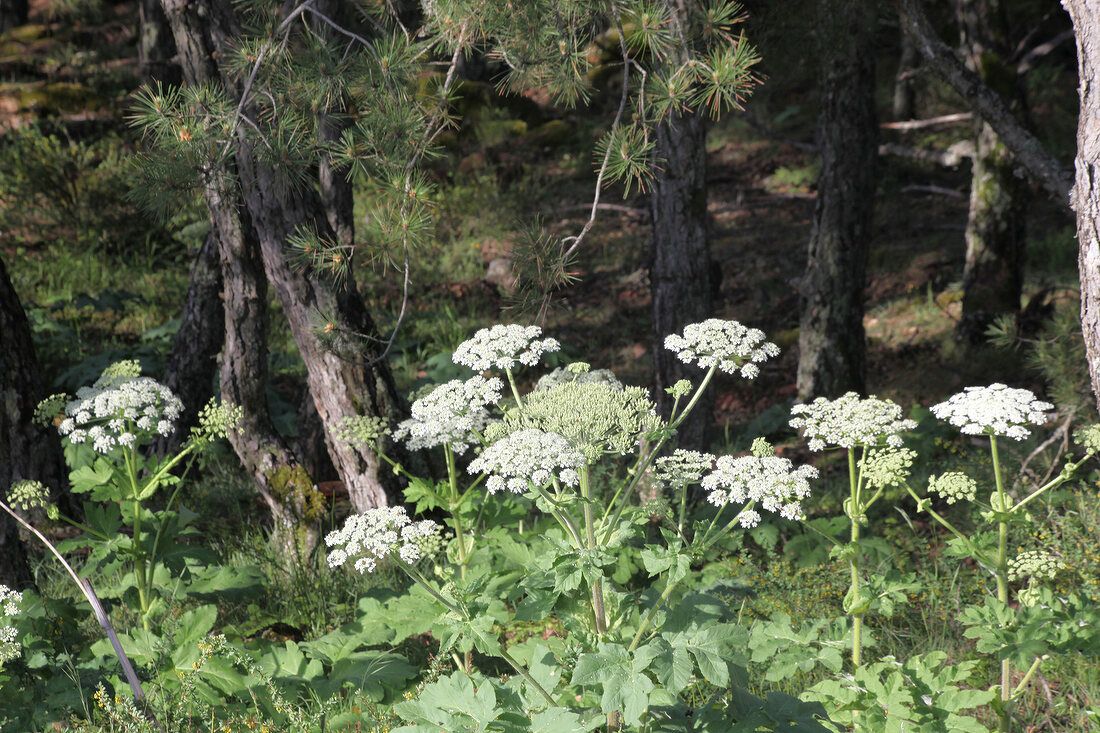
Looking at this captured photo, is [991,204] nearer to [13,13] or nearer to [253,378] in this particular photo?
[253,378]

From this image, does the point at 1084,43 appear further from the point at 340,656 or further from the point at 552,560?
the point at 340,656

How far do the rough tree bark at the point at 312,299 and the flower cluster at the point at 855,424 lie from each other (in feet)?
7.55

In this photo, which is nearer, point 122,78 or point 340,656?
point 340,656

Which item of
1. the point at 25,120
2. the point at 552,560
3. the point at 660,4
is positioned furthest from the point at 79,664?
the point at 25,120

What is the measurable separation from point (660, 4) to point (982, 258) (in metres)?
4.84

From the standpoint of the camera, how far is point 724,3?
129 inches

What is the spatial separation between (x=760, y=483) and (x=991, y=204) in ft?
19.3

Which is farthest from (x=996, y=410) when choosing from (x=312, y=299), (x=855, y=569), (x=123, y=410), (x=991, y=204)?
(x=991, y=204)

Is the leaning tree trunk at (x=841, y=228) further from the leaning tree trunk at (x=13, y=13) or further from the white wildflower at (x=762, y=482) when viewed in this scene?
the leaning tree trunk at (x=13, y=13)

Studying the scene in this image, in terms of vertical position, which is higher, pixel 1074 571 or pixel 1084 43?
pixel 1084 43

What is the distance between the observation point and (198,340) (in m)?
5.83

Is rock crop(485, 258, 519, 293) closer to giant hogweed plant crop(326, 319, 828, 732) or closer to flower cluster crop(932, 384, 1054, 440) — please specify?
giant hogweed plant crop(326, 319, 828, 732)

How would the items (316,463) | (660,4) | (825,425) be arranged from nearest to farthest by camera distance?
1. (825,425)
2. (660,4)
3. (316,463)

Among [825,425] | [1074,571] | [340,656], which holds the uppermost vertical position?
[825,425]
